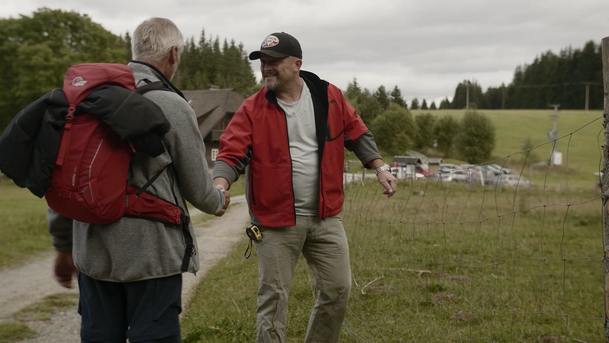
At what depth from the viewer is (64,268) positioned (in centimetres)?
342

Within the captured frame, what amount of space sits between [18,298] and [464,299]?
491 centimetres

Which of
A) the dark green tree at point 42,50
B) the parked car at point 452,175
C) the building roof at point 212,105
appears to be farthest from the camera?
the building roof at point 212,105

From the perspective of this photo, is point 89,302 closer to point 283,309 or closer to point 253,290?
point 283,309

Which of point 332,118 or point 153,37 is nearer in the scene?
point 153,37

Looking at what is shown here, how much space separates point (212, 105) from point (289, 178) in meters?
52.9

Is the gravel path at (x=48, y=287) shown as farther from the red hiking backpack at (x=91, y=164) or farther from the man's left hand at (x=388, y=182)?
the red hiking backpack at (x=91, y=164)

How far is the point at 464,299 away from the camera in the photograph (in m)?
6.21

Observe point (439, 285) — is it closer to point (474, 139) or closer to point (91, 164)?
point (91, 164)

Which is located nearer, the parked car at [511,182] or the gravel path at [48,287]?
the gravel path at [48,287]

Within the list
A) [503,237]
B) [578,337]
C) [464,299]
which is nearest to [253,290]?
[464,299]

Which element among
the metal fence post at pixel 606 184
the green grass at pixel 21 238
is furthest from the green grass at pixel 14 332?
the metal fence post at pixel 606 184

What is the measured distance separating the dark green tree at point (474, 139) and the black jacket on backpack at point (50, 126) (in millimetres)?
24352

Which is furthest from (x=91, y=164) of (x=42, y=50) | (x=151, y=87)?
(x=42, y=50)

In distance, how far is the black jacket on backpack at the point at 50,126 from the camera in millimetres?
2484
